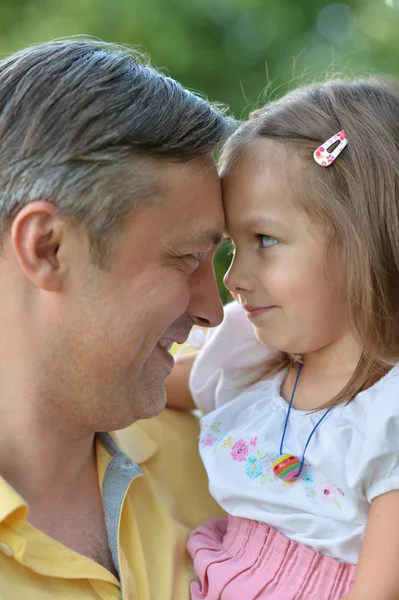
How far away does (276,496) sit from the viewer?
181cm

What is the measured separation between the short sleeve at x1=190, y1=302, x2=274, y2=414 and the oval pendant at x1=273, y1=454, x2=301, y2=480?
38 cm

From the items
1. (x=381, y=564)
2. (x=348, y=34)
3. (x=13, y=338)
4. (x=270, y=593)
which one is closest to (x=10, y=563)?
(x=13, y=338)

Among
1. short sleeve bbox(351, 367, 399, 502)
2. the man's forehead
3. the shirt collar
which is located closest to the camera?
the shirt collar

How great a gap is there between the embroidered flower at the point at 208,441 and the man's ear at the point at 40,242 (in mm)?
597

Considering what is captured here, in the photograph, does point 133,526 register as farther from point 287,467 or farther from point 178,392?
point 178,392

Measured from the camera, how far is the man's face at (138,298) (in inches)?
67.0

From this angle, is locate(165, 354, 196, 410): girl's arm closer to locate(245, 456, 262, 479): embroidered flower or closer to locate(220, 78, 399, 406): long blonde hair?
locate(245, 456, 262, 479): embroidered flower

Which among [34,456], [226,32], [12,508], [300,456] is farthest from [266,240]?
[226,32]

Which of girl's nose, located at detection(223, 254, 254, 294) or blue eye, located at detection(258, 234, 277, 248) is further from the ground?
blue eye, located at detection(258, 234, 277, 248)

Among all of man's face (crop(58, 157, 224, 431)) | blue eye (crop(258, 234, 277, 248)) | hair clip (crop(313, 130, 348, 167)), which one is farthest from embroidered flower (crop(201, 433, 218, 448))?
hair clip (crop(313, 130, 348, 167))

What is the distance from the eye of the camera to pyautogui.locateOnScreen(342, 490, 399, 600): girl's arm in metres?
1.58

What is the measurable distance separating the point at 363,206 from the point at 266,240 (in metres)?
0.23

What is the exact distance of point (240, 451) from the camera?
6.37ft

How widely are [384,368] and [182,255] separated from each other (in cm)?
51
